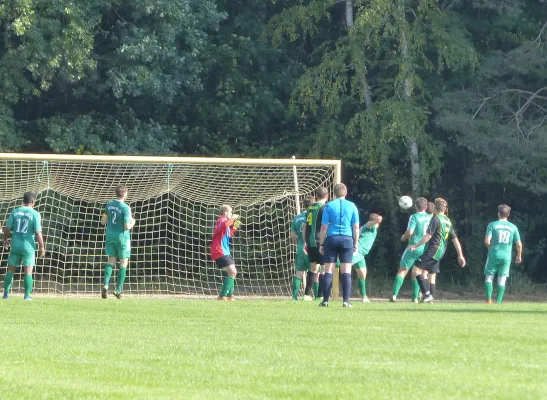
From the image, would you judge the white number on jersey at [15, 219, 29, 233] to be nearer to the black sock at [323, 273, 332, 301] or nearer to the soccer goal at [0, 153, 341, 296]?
the soccer goal at [0, 153, 341, 296]

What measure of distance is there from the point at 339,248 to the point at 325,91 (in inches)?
569

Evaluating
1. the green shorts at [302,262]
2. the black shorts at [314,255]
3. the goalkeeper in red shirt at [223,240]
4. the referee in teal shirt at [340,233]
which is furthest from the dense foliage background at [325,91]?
the referee in teal shirt at [340,233]

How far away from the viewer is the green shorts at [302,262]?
70.0ft

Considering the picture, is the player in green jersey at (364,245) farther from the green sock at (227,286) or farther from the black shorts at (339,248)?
the black shorts at (339,248)

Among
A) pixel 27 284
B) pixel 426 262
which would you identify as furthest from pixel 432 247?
pixel 27 284

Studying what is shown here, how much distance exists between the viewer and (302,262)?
21.4 metres

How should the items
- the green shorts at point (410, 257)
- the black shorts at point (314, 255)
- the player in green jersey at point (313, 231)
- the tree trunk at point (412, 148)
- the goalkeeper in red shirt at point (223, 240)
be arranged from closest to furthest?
the player in green jersey at point (313, 231) < the black shorts at point (314, 255) < the goalkeeper in red shirt at point (223, 240) < the green shorts at point (410, 257) < the tree trunk at point (412, 148)

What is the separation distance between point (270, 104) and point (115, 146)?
5119 millimetres

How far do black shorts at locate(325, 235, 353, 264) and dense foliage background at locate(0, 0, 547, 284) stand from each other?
494 inches

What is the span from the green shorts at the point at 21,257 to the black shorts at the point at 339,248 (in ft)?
17.6

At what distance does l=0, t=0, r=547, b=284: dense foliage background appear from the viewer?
29812 mm

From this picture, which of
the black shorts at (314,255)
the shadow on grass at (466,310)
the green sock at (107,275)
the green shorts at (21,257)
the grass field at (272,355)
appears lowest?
the grass field at (272,355)

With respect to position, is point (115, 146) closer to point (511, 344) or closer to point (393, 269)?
point (393, 269)

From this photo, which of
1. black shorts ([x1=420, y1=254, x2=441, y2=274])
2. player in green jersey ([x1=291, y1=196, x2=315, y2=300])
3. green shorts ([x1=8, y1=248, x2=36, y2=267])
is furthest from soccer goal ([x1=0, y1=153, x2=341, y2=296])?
green shorts ([x1=8, y1=248, x2=36, y2=267])
